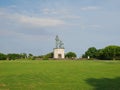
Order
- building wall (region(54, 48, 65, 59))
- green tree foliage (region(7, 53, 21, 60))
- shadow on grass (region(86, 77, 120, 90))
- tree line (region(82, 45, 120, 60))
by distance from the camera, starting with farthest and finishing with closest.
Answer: tree line (region(82, 45, 120, 60)) < green tree foliage (region(7, 53, 21, 60)) < building wall (region(54, 48, 65, 59)) < shadow on grass (region(86, 77, 120, 90))

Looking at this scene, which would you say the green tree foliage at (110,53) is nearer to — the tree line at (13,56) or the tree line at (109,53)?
the tree line at (109,53)

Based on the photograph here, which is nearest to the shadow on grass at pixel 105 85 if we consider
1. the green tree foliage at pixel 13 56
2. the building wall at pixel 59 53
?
the building wall at pixel 59 53

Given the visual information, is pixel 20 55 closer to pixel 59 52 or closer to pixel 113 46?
pixel 59 52

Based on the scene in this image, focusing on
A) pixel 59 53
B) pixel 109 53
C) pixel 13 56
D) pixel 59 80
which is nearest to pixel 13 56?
pixel 13 56

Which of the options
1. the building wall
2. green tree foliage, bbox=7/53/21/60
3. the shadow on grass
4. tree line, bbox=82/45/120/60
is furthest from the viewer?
tree line, bbox=82/45/120/60

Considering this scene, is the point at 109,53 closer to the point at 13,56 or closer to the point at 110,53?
the point at 110,53

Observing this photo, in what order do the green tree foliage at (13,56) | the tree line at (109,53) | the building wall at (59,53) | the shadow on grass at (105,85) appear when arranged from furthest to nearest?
the tree line at (109,53), the green tree foliage at (13,56), the building wall at (59,53), the shadow on grass at (105,85)

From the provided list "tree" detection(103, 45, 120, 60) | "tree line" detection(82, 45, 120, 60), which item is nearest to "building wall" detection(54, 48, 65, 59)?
"tree line" detection(82, 45, 120, 60)

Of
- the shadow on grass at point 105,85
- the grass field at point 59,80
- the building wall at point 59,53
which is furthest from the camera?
the building wall at point 59,53

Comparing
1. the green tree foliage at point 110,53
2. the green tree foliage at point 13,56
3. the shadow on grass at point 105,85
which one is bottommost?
the shadow on grass at point 105,85

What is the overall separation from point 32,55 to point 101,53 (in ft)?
74.9

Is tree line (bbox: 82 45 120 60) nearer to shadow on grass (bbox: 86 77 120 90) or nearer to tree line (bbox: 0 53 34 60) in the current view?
tree line (bbox: 0 53 34 60)

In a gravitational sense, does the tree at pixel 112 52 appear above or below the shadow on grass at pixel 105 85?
above

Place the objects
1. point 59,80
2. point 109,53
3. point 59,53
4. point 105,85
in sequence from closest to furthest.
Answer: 1. point 105,85
2. point 59,80
3. point 59,53
4. point 109,53
